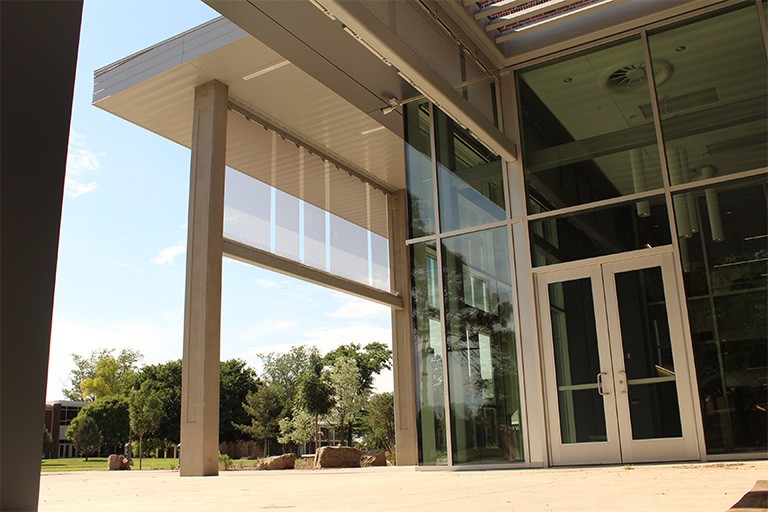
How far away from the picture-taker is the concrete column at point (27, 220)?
1.86m

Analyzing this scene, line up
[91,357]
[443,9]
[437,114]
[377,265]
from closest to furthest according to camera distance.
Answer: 1. [443,9]
2. [437,114]
3. [377,265]
4. [91,357]

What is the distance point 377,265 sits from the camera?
1659 cm

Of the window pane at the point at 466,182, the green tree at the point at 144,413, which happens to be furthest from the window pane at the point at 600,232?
the green tree at the point at 144,413

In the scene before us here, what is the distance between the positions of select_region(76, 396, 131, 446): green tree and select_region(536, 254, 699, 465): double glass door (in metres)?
39.3

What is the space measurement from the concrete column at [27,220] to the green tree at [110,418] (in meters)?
43.3

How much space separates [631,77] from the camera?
8008mm

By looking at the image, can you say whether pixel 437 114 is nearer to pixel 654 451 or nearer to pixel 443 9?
pixel 443 9

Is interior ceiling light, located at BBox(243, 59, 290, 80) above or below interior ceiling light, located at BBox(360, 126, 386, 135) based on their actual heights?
above

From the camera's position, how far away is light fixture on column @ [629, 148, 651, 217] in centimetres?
751

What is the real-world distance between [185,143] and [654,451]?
11429 millimetres

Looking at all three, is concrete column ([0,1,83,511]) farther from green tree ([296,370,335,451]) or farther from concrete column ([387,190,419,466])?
green tree ([296,370,335,451])

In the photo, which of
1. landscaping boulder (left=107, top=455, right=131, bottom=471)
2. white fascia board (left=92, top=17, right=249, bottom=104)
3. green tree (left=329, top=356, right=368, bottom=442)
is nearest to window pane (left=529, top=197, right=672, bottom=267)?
white fascia board (left=92, top=17, right=249, bottom=104)

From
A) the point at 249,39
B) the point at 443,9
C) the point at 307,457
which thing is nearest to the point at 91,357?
the point at 307,457

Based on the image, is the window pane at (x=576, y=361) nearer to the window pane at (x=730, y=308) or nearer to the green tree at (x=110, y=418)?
the window pane at (x=730, y=308)
